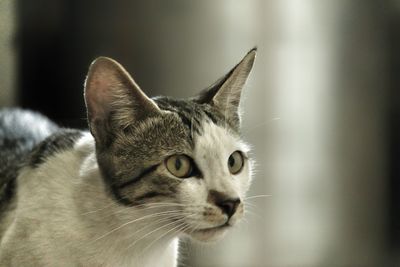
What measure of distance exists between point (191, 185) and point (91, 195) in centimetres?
29

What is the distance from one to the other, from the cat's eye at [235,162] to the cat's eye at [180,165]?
14cm

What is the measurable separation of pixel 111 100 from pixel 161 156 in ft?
0.59

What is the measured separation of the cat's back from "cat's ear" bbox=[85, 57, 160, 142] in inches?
19.8

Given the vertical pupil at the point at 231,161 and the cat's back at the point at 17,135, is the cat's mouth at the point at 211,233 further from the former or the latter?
the cat's back at the point at 17,135

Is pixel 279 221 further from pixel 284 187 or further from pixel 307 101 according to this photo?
pixel 307 101

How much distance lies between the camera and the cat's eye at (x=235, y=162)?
58.2 inches

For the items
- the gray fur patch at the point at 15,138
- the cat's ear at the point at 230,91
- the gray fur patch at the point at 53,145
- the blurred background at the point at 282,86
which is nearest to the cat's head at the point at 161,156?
the cat's ear at the point at 230,91

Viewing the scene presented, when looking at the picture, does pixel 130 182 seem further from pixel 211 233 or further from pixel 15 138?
pixel 15 138

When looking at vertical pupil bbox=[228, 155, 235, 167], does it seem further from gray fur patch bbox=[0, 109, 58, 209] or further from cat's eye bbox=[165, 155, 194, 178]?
gray fur patch bbox=[0, 109, 58, 209]

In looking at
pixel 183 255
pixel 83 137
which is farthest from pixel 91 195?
pixel 183 255

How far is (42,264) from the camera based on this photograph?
1435mm

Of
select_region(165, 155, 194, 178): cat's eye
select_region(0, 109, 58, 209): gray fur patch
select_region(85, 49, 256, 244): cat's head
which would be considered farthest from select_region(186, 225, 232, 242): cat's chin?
select_region(0, 109, 58, 209): gray fur patch

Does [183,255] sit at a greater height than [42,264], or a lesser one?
lesser

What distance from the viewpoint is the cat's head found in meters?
1.33
